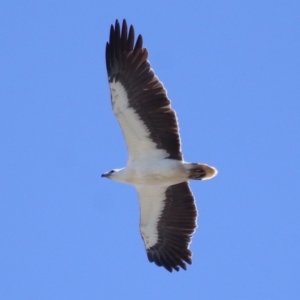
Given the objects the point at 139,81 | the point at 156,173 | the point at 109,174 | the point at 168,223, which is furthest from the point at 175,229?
the point at 139,81

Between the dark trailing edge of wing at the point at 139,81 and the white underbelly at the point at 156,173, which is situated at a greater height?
the dark trailing edge of wing at the point at 139,81

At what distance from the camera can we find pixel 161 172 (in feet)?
56.7

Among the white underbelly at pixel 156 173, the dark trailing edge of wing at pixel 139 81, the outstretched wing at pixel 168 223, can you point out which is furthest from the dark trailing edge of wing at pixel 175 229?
the dark trailing edge of wing at pixel 139 81

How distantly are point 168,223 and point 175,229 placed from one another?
147 mm

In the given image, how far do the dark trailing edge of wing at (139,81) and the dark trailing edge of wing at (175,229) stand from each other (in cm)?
125

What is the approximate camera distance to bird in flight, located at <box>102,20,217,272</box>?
16875mm

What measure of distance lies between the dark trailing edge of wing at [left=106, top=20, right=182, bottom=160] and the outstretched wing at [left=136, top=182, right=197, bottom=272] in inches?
49.1

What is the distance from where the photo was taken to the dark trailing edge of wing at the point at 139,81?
16.8 meters

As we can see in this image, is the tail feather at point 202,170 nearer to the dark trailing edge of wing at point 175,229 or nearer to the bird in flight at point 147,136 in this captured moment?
the bird in flight at point 147,136

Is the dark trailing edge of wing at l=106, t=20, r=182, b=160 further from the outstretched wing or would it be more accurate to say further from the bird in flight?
the outstretched wing

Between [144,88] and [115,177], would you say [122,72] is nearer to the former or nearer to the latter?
[144,88]

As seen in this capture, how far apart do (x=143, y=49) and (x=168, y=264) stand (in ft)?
12.0

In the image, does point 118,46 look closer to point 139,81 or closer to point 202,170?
point 139,81

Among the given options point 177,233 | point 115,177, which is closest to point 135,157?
point 115,177
